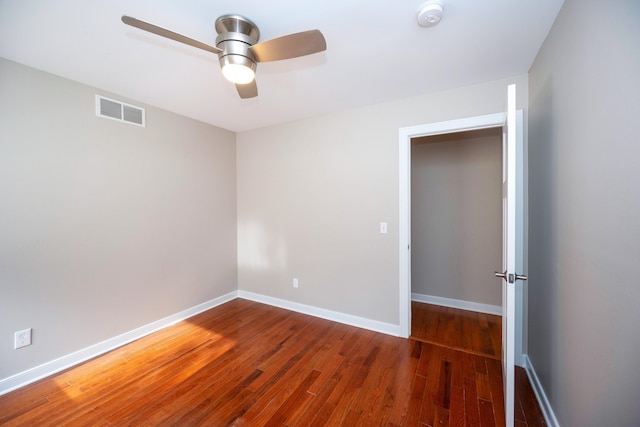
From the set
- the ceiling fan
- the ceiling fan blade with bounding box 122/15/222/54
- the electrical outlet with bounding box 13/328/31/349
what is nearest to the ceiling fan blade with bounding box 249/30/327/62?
the ceiling fan

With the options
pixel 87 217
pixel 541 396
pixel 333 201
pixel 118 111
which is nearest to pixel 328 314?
pixel 333 201

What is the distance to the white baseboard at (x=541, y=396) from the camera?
1.46 metres

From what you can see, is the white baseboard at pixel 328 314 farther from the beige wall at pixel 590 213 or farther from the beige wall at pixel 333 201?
the beige wall at pixel 590 213

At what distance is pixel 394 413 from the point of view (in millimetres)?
1610

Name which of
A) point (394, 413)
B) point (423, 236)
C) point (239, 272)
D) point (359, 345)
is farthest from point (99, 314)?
point (423, 236)

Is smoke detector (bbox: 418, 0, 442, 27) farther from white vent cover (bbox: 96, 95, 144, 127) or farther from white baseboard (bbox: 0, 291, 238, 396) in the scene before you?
white baseboard (bbox: 0, 291, 238, 396)

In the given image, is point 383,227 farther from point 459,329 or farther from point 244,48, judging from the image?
point 244,48

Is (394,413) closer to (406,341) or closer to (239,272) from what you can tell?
(406,341)

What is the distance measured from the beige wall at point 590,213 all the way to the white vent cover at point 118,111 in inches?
135

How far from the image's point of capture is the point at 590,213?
43.8 inches

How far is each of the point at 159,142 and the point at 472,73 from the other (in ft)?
10.5

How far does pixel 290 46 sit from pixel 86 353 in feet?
10.1

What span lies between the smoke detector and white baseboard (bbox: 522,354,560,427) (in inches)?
95.5

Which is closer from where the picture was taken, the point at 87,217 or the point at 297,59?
the point at 297,59
